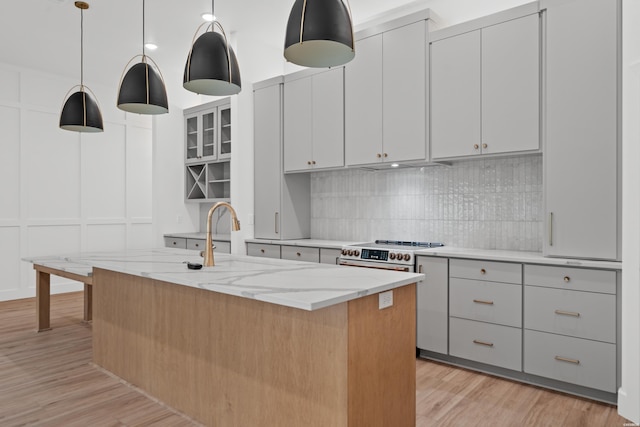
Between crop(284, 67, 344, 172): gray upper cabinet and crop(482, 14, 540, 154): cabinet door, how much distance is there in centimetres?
147

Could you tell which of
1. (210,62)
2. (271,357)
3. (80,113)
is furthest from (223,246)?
(271,357)

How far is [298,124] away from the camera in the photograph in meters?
4.73

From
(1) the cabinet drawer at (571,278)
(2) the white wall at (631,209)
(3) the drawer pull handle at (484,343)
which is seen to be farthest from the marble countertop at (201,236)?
(2) the white wall at (631,209)

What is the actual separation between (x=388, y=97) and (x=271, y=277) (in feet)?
7.92

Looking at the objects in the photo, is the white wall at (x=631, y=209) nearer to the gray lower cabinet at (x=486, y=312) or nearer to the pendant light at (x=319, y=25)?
the gray lower cabinet at (x=486, y=312)

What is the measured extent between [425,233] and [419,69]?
4.99 feet

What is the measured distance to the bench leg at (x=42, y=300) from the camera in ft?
13.9

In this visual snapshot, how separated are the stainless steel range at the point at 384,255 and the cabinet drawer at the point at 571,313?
930mm

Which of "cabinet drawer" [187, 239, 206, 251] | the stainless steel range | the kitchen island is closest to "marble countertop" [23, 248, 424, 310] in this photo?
the kitchen island

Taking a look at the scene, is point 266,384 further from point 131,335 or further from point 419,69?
point 419,69

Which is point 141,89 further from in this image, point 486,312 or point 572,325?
point 572,325

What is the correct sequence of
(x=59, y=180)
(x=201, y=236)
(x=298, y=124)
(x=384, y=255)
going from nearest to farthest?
(x=384, y=255) < (x=298, y=124) < (x=201, y=236) < (x=59, y=180)

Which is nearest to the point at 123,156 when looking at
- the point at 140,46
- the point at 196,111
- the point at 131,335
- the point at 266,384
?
the point at 196,111

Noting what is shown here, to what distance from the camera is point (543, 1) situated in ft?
10.1
